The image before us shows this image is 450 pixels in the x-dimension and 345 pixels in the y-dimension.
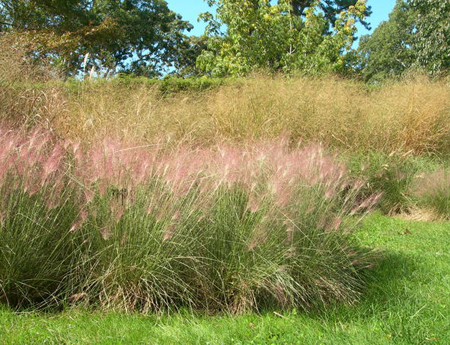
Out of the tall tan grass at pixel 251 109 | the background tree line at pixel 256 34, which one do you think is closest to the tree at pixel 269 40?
the background tree line at pixel 256 34

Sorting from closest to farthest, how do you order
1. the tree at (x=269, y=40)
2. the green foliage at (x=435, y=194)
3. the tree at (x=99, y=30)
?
the green foliage at (x=435, y=194), the tree at (x=99, y=30), the tree at (x=269, y=40)

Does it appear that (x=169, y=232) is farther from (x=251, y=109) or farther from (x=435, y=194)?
(x=251, y=109)

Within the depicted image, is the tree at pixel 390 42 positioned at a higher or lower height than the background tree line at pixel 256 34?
higher

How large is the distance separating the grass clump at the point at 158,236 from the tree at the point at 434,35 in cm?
1410

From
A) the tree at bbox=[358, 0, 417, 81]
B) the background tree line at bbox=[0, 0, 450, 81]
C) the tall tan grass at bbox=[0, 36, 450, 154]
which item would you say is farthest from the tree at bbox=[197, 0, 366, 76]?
the tree at bbox=[358, 0, 417, 81]

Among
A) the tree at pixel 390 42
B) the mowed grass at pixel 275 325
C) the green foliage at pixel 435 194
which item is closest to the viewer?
the mowed grass at pixel 275 325

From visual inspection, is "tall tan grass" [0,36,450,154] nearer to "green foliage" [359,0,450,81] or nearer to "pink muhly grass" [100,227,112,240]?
"pink muhly grass" [100,227,112,240]

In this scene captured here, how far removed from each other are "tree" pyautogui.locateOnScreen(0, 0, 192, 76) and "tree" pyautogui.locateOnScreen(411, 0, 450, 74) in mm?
10707

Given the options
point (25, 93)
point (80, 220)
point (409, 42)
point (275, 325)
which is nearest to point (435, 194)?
point (275, 325)

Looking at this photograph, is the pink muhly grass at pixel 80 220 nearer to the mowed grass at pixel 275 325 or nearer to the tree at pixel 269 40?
the mowed grass at pixel 275 325

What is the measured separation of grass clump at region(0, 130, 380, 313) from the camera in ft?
9.26

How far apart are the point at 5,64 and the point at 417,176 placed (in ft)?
19.9

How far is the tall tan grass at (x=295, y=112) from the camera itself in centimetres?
698

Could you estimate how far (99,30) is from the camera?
55.8 feet
